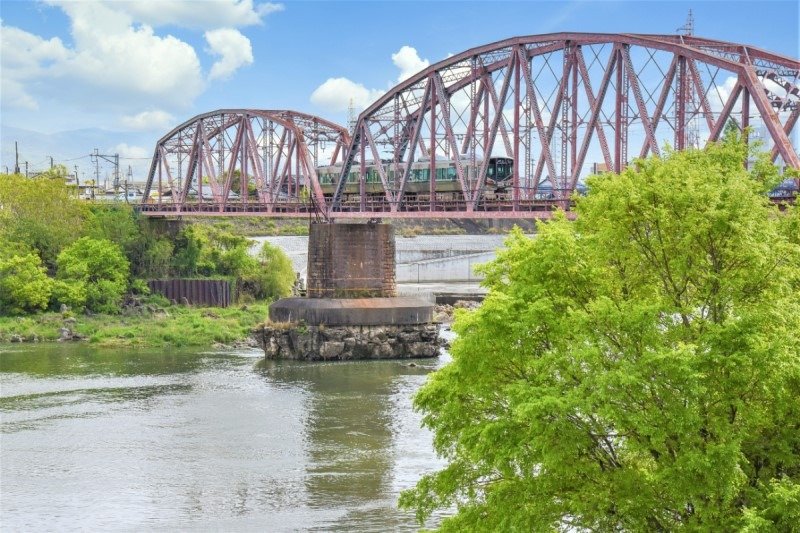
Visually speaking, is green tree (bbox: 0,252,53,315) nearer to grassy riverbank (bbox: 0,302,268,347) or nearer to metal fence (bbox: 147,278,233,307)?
grassy riverbank (bbox: 0,302,268,347)

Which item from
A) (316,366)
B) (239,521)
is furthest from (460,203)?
(239,521)

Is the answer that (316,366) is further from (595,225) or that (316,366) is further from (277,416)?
(595,225)

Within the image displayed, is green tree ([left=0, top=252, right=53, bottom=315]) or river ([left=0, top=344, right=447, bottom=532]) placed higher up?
green tree ([left=0, top=252, right=53, bottom=315])

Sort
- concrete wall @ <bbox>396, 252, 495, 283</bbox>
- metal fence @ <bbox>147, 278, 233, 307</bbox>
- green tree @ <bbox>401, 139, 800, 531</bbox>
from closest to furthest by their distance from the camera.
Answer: green tree @ <bbox>401, 139, 800, 531</bbox> → metal fence @ <bbox>147, 278, 233, 307</bbox> → concrete wall @ <bbox>396, 252, 495, 283</bbox>

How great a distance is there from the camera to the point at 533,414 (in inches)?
628

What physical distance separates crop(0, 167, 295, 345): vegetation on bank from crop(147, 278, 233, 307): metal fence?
1427 millimetres

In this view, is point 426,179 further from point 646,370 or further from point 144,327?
point 646,370

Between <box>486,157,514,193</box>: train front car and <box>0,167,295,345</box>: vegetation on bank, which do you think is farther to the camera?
<box>0,167,295,345</box>: vegetation on bank

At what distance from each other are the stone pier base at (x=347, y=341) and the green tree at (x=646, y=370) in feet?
136

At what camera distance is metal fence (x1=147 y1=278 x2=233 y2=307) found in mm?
81938

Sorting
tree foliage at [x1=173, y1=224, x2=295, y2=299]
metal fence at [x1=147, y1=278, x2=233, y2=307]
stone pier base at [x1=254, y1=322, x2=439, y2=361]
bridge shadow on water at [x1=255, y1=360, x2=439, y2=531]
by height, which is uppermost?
tree foliage at [x1=173, y1=224, x2=295, y2=299]

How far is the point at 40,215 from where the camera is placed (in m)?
82.3

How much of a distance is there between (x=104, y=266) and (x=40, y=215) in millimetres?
8694

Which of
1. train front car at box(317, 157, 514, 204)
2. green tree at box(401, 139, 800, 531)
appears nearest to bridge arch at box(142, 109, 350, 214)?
train front car at box(317, 157, 514, 204)
